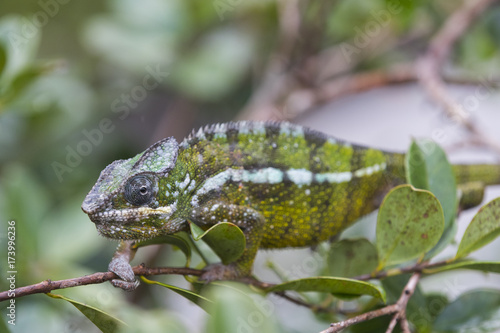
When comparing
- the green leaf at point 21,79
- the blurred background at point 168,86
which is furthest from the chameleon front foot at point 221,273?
the green leaf at point 21,79

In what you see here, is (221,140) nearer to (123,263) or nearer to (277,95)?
(123,263)

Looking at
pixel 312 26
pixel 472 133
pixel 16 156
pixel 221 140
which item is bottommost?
pixel 16 156

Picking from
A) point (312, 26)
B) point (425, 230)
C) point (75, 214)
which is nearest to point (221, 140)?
point (425, 230)

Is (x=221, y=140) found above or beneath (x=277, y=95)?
beneath

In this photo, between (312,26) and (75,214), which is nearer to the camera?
(75,214)

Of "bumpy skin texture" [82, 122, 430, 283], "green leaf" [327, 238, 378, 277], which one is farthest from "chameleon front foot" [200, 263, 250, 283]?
"green leaf" [327, 238, 378, 277]

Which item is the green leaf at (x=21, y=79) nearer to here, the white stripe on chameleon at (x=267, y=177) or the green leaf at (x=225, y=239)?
the white stripe on chameleon at (x=267, y=177)

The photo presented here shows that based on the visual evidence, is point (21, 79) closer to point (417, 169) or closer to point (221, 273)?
point (221, 273)
